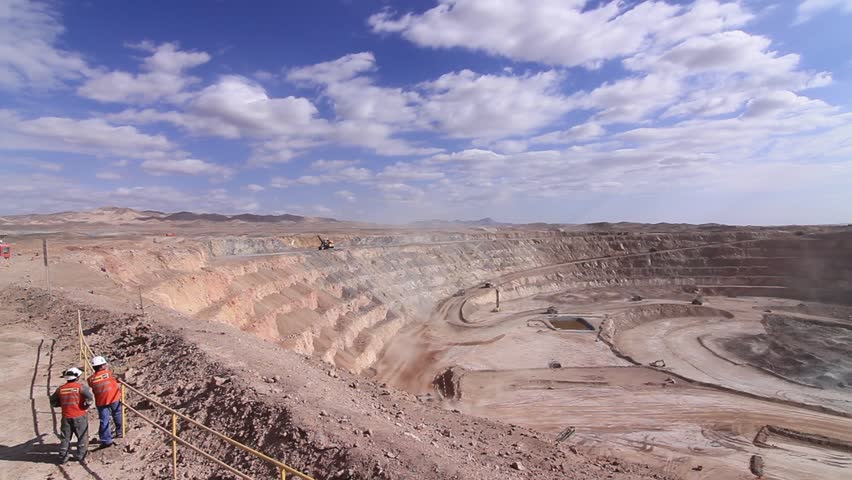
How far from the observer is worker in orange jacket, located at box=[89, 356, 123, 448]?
852cm

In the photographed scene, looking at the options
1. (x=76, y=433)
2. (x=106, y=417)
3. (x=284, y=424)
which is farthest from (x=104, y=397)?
(x=284, y=424)

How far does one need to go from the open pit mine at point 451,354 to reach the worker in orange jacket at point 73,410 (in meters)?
0.38

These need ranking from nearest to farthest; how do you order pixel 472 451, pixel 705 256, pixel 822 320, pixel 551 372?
pixel 472 451 → pixel 551 372 → pixel 822 320 → pixel 705 256

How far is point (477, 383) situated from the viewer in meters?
31.8

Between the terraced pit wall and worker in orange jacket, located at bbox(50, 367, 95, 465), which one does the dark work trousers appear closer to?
worker in orange jacket, located at bbox(50, 367, 95, 465)

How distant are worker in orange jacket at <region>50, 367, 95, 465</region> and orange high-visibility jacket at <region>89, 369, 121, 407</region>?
0.67 ft

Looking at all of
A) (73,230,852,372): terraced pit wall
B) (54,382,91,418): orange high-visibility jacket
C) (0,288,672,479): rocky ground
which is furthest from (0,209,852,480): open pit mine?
(54,382,91,418): orange high-visibility jacket

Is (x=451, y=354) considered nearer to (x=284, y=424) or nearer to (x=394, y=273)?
(x=394, y=273)

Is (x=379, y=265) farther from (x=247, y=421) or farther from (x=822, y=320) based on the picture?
(x=822, y=320)

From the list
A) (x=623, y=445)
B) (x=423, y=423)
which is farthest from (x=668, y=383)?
(x=423, y=423)

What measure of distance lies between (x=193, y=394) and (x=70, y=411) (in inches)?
115

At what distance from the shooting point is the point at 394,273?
55.9 meters

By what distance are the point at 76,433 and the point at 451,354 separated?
32248 mm

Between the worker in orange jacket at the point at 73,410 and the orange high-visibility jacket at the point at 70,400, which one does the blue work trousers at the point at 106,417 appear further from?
the orange high-visibility jacket at the point at 70,400
